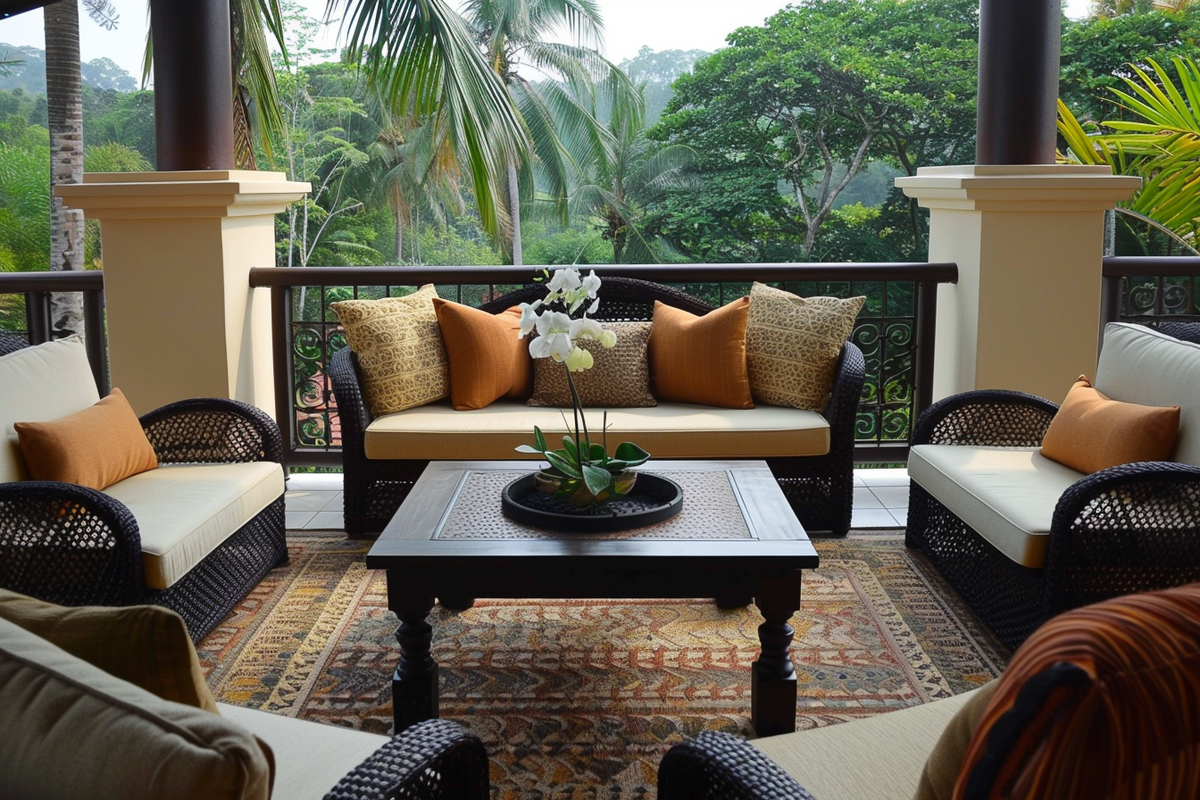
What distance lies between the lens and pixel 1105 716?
819 millimetres

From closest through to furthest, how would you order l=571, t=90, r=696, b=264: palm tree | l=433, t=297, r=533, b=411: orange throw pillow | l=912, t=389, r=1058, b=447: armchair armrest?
l=912, t=389, r=1058, b=447: armchair armrest, l=433, t=297, r=533, b=411: orange throw pillow, l=571, t=90, r=696, b=264: palm tree

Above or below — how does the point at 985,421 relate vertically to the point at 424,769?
above

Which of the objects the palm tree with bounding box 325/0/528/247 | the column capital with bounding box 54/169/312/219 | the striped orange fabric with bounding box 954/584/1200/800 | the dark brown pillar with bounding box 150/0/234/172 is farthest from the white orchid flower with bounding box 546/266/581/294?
the palm tree with bounding box 325/0/528/247

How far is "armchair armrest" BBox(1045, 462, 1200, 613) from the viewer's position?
2.66 m

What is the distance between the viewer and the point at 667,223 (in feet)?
64.1

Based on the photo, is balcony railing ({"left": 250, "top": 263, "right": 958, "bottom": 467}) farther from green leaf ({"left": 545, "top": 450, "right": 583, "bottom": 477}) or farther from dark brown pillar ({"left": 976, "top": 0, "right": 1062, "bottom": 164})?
green leaf ({"left": 545, "top": 450, "right": 583, "bottom": 477})

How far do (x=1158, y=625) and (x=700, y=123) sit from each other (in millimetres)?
18836

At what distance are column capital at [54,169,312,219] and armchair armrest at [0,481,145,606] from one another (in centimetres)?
188

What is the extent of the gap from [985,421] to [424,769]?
270 centimetres

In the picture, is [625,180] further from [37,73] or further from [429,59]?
[429,59]

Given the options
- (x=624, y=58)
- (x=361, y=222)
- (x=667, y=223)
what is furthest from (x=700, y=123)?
(x=361, y=222)

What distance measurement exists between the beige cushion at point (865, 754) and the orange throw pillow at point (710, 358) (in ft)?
7.78

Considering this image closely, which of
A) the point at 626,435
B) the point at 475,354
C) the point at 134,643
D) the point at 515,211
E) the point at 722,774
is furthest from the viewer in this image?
the point at 515,211

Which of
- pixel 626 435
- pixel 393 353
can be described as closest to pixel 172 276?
pixel 393 353
